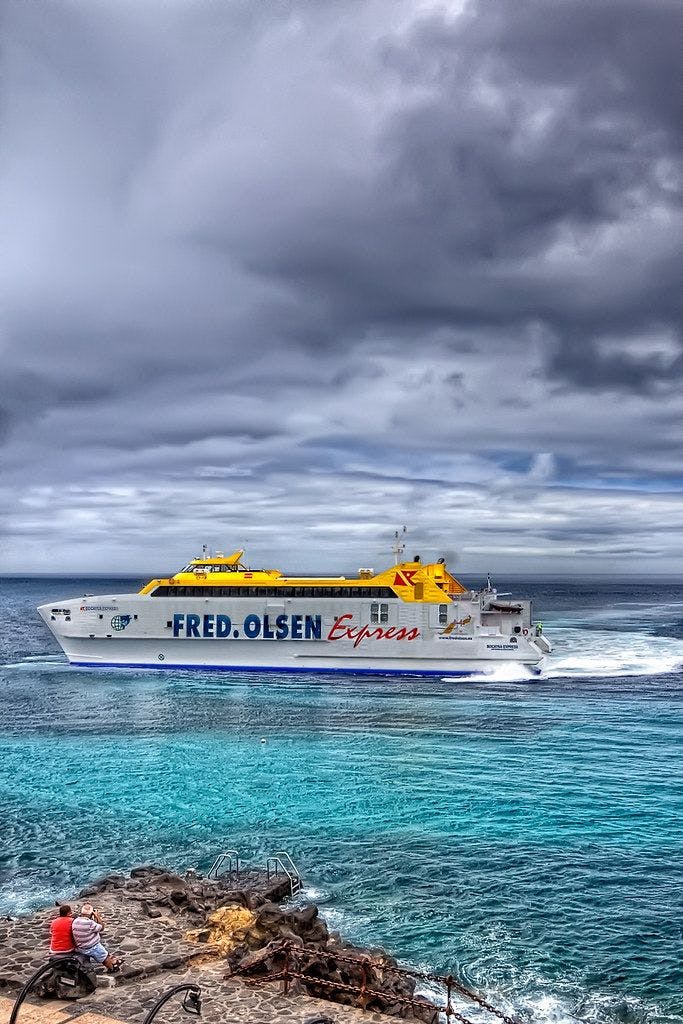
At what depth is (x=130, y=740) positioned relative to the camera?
37219 mm

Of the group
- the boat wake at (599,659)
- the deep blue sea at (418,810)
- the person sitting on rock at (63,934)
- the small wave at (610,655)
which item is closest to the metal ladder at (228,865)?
the deep blue sea at (418,810)

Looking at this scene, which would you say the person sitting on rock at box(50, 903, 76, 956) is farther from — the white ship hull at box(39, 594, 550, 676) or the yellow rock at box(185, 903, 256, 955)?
the white ship hull at box(39, 594, 550, 676)

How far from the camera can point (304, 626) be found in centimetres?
5625

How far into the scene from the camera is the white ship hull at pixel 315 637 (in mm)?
55719

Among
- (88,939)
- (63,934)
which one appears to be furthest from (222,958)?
(63,934)

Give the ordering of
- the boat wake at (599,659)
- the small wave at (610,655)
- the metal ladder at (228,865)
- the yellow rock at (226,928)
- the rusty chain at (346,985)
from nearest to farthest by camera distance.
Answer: the rusty chain at (346,985)
the yellow rock at (226,928)
the metal ladder at (228,865)
the boat wake at (599,659)
the small wave at (610,655)

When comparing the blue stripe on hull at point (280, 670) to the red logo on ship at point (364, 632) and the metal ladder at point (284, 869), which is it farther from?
the metal ladder at point (284, 869)

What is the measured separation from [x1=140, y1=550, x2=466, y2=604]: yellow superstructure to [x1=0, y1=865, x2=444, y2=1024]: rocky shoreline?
1476 inches

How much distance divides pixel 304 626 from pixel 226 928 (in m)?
39.9

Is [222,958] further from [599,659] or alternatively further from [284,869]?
[599,659]

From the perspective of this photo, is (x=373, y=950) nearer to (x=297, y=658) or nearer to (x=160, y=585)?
(x=297, y=658)

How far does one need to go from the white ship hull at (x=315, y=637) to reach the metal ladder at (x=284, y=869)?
109 ft

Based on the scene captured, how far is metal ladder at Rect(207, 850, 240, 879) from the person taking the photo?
68.5 ft

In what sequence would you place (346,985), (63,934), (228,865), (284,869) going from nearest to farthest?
(63,934)
(346,985)
(284,869)
(228,865)
